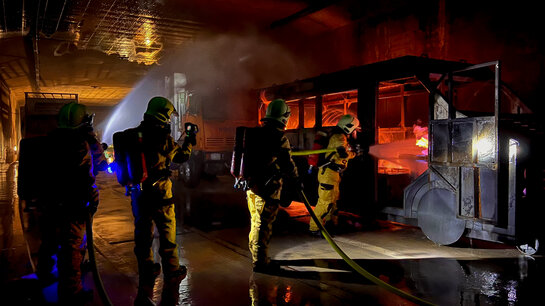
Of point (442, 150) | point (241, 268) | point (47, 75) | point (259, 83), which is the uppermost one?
point (47, 75)

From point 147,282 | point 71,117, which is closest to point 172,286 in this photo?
point 147,282

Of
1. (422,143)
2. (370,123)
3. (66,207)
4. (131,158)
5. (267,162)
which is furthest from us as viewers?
(422,143)

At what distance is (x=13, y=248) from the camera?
A: 598 cm

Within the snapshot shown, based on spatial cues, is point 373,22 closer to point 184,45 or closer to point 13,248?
point 184,45

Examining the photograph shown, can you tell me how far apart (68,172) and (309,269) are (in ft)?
9.70

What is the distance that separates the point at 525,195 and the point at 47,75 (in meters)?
22.9

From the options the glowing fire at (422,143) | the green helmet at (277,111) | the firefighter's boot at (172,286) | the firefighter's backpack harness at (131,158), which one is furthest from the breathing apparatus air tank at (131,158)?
the glowing fire at (422,143)

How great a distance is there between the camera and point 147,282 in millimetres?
4453

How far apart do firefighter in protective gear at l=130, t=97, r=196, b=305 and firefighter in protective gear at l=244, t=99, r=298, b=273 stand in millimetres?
931

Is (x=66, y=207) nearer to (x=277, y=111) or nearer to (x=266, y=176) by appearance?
(x=266, y=176)

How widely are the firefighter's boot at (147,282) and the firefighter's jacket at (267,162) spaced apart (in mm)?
1480

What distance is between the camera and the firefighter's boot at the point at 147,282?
404cm

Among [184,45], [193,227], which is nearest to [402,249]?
[193,227]

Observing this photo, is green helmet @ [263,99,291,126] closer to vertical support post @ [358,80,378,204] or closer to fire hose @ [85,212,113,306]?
fire hose @ [85,212,113,306]
